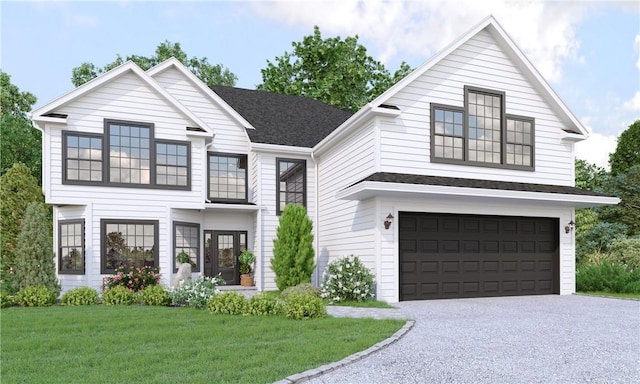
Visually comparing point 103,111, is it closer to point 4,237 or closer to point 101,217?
point 101,217

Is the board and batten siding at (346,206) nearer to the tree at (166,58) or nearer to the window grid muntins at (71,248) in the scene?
the window grid muntins at (71,248)

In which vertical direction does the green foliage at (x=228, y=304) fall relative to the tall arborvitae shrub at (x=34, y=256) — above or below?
below

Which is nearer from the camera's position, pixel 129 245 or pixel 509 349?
pixel 509 349

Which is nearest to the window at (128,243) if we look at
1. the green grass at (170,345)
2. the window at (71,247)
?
the window at (71,247)

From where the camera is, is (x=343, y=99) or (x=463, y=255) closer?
(x=463, y=255)

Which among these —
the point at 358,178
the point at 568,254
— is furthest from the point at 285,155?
the point at 568,254

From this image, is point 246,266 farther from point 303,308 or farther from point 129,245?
point 303,308

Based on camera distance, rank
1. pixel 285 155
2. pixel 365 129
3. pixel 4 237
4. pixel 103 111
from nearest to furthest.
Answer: pixel 365 129 < pixel 103 111 < pixel 285 155 < pixel 4 237

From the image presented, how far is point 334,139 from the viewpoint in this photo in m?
15.8

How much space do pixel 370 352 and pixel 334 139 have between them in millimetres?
9914

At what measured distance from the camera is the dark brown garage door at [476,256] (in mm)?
13586

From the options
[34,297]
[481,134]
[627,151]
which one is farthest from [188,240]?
[627,151]

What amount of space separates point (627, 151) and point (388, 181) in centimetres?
2650

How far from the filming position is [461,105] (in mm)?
14453
